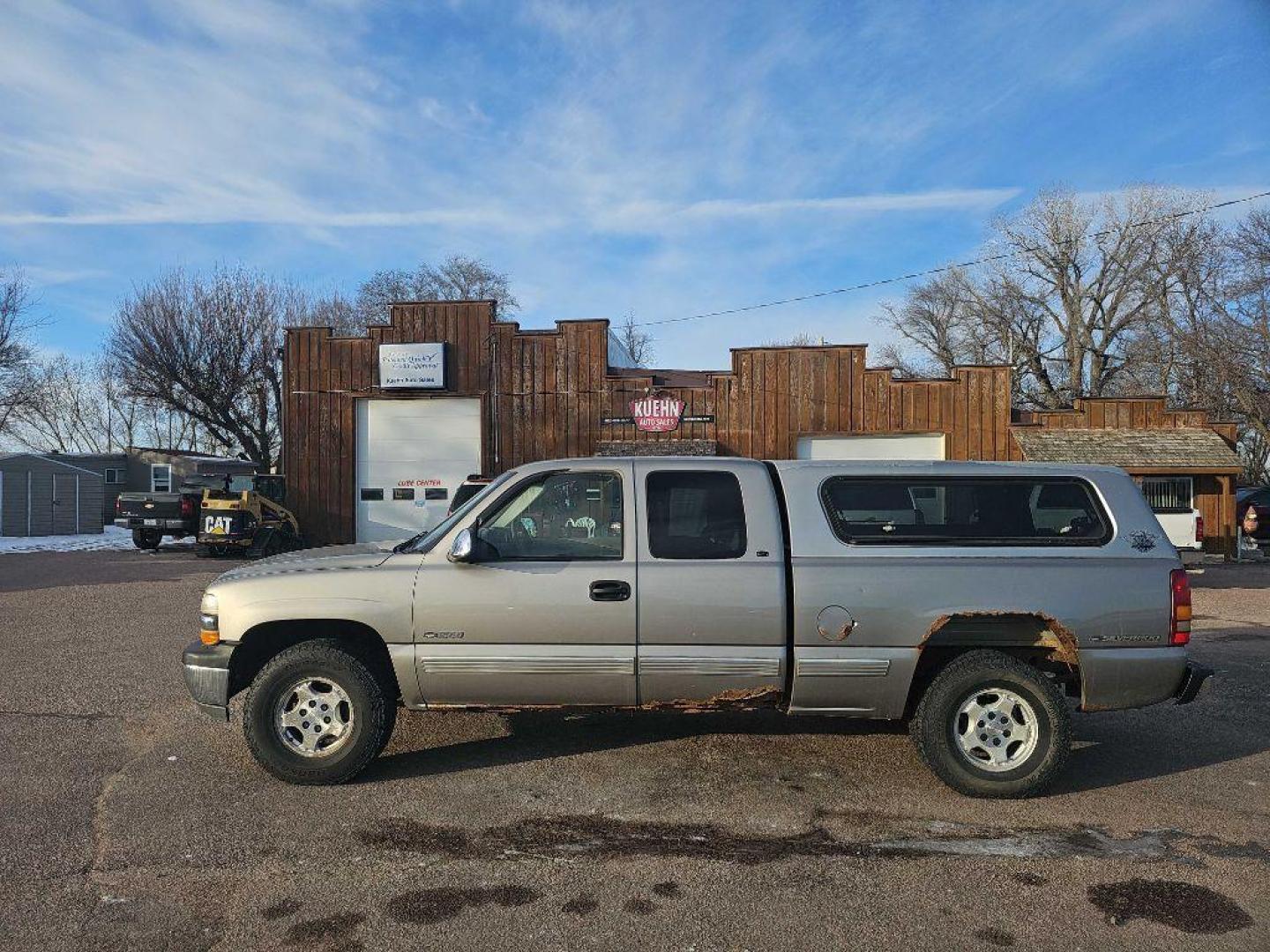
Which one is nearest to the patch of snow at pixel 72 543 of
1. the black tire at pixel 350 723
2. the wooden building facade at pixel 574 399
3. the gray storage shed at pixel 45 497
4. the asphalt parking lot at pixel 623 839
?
the gray storage shed at pixel 45 497

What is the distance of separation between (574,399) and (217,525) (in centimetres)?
859

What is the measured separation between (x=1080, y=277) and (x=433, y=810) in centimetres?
4387

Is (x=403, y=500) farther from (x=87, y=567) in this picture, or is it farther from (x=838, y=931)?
(x=838, y=931)

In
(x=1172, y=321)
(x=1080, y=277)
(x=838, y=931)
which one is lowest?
(x=838, y=931)

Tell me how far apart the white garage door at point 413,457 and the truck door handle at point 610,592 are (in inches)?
664

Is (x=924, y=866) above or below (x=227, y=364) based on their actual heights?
below

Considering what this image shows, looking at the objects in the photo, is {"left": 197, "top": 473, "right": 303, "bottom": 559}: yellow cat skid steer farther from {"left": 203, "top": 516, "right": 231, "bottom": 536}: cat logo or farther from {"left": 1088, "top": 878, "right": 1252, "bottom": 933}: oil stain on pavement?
{"left": 1088, "top": 878, "right": 1252, "bottom": 933}: oil stain on pavement

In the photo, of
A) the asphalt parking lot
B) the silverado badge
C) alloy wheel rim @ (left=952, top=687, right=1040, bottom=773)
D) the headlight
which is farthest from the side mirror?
the silverado badge

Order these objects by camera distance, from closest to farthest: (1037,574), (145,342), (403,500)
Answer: (1037,574) → (403,500) → (145,342)

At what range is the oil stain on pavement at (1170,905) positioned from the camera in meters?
3.43

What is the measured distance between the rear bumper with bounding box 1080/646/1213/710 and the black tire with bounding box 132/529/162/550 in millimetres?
22155

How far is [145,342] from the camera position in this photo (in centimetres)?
3105

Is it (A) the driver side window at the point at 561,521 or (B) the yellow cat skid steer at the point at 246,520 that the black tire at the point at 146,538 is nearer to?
(B) the yellow cat skid steer at the point at 246,520

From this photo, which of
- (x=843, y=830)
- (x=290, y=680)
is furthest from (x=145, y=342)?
(x=843, y=830)
